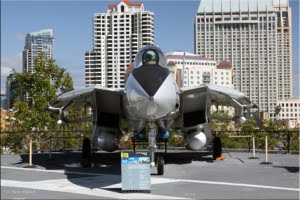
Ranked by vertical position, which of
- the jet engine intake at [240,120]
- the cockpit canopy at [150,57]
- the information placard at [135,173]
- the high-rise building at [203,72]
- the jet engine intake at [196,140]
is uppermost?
the high-rise building at [203,72]

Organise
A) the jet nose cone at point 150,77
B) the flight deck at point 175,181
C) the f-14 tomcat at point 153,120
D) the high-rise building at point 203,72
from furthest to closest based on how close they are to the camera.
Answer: the high-rise building at point 203,72
the f-14 tomcat at point 153,120
the jet nose cone at point 150,77
the flight deck at point 175,181

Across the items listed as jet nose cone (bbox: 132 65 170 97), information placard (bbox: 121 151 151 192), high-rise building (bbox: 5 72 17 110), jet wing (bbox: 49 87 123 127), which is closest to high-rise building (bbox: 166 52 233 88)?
jet wing (bbox: 49 87 123 127)

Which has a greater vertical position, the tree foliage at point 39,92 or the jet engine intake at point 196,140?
the tree foliage at point 39,92

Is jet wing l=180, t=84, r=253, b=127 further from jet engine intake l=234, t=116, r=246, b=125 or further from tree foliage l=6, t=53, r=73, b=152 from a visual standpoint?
tree foliage l=6, t=53, r=73, b=152

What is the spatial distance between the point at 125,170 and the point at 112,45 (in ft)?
276

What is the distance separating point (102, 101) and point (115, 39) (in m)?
74.6

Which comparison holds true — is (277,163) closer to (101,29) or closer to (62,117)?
(62,117)

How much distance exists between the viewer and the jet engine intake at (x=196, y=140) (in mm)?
16953

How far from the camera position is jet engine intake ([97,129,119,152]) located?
1706 centimetres

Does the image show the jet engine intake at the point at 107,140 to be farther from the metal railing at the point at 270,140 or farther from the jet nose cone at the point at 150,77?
the metal railing at the point at 270,140

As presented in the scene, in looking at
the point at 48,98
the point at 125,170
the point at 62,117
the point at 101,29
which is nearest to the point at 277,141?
the point at 48,98

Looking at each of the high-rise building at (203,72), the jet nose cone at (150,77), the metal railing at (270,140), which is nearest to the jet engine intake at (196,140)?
the jet nose cone at (150,77)

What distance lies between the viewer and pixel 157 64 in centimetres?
1406

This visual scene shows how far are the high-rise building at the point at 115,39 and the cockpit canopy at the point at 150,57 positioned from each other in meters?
56.1
